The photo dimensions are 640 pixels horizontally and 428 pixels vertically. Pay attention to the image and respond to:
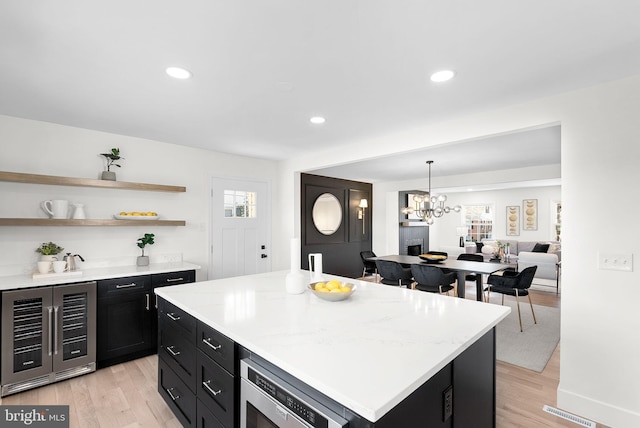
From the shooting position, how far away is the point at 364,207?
7422mm

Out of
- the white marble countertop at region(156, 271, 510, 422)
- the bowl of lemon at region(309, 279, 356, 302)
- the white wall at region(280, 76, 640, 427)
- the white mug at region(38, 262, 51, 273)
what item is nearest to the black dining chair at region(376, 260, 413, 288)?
the white wall at region(280, 76, 640, 427)

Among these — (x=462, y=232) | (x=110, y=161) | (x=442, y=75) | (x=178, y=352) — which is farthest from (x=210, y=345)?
(x=462, y=232)

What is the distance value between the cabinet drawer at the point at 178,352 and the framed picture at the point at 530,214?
10.5m

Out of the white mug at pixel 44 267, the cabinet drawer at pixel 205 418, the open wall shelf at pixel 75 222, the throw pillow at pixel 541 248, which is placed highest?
the open wall shelf at pixel 75 222

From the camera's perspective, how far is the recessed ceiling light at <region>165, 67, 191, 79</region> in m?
2.06

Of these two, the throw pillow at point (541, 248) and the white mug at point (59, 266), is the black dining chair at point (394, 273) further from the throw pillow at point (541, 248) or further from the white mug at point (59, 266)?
the throw pillow at point (541, 248)

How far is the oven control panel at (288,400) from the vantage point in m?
1.02

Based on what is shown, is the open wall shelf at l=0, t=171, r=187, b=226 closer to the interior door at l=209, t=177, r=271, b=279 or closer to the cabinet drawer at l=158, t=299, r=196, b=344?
the interior door at l=209, t=177, r=271, b=279

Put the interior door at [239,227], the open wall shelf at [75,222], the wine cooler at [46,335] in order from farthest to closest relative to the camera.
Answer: the interior door at [239,227] < the open wall shelf at [75,222] < the wine cooler at [46,335]

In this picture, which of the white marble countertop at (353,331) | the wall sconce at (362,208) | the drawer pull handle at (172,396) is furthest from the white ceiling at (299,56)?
the wall sconce at (362,208)

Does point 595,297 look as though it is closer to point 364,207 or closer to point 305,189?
point 305,189

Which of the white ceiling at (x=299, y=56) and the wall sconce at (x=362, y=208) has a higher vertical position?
the white ceiling at (x=299, y=56)

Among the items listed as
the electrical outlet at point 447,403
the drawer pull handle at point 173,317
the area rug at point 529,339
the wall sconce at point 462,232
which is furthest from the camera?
the wall sconce at point 462,232

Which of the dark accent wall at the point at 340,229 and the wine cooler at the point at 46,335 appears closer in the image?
the wine cooler at the point at 46,335
